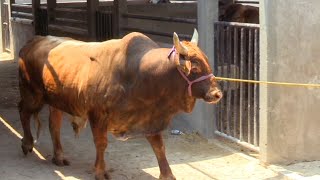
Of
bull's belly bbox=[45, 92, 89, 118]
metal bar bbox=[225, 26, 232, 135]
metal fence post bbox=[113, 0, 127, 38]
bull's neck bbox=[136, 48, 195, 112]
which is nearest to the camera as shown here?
bull's neck bbox=[136, 48, 195, 112]

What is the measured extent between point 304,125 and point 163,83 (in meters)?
2.18

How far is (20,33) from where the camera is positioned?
53.4ft

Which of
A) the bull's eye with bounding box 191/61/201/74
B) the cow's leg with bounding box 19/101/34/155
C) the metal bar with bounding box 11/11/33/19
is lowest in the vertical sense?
the cow's leg with bounding box 19/101/34/155

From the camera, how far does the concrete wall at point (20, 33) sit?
15.5 metres

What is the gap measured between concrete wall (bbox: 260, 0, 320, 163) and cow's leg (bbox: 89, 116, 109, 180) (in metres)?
1.82

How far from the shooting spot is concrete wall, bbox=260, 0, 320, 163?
640cm

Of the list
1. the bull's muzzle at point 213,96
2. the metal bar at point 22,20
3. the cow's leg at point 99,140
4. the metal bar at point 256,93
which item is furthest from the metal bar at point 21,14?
the bull's muzzle at point 213,96

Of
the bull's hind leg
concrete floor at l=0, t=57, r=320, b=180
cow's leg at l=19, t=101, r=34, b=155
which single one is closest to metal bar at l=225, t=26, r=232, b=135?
concrete floor at l=0, t=57, r=320, b=180

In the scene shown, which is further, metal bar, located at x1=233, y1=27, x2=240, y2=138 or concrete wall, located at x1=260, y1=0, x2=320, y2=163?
metal bar, located at x1=233, y1=27, x2=240, y2=138

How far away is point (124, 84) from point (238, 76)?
7.09 ft

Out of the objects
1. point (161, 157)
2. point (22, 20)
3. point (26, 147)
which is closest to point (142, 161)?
point (161, 157)

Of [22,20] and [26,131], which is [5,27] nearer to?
[22,20]

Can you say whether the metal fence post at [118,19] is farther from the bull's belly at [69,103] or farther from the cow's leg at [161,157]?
the cow's leg at [161,157]

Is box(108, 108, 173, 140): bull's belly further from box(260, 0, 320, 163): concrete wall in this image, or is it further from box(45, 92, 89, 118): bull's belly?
box(260, 0, 320, 163): concrete wall
